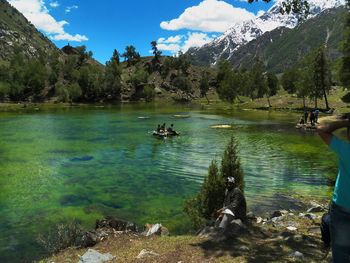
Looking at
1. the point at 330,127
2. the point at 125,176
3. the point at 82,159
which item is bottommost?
the point at 82,159

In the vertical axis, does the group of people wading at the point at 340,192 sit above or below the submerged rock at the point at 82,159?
above

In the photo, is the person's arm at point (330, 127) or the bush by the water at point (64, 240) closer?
the person's arm at point (330, 127)

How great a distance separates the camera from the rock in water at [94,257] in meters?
14.1

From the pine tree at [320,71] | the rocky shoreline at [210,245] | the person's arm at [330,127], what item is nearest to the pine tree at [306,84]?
the pine tree at [320,71]

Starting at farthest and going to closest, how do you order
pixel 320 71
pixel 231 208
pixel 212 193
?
pixel 320 71
pixel 212 193
pixel 231 208

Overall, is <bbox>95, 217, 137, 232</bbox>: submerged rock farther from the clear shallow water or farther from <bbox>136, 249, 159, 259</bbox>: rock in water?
<bbox>136, 249, 159, 259</bbox>: rock in water

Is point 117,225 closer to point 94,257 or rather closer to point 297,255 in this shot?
point 94,257

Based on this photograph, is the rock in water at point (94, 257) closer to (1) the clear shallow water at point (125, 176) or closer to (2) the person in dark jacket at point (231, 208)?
(1) the clear shallow water at point (125, 176)

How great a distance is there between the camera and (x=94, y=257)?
14.4 meters

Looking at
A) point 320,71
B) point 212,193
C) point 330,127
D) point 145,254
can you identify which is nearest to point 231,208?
point 212,193

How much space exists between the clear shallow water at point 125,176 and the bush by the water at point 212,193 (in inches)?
63.9

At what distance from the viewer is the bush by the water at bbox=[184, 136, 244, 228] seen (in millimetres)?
19766

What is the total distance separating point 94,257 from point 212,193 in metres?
7.28

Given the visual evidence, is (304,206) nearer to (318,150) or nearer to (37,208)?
(37,208)
